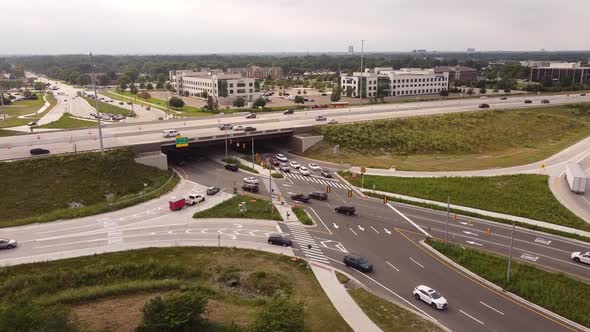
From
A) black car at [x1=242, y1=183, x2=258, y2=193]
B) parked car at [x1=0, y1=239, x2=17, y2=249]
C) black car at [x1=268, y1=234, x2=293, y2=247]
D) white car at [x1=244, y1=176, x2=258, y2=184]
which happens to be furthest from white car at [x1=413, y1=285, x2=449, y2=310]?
parked car at [x1=0, y1=239, x2=17, y2=249]

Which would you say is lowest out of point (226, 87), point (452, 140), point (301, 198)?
point (301, 198)

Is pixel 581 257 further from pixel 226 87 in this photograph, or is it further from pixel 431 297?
pixel 226 87

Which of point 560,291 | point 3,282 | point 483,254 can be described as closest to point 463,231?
point 483,254

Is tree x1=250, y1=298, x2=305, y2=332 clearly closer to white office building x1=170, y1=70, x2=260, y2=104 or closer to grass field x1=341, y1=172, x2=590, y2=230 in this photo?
grass field x1=341, y1=172, x2=590, y2=230

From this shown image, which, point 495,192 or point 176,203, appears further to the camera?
point 495,192

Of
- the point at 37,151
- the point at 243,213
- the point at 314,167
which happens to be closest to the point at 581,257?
the point at 243,213

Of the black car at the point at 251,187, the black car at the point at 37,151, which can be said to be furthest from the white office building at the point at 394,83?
the black car at the point at 37,151

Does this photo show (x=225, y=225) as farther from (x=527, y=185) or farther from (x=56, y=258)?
(x=527, y=185)
